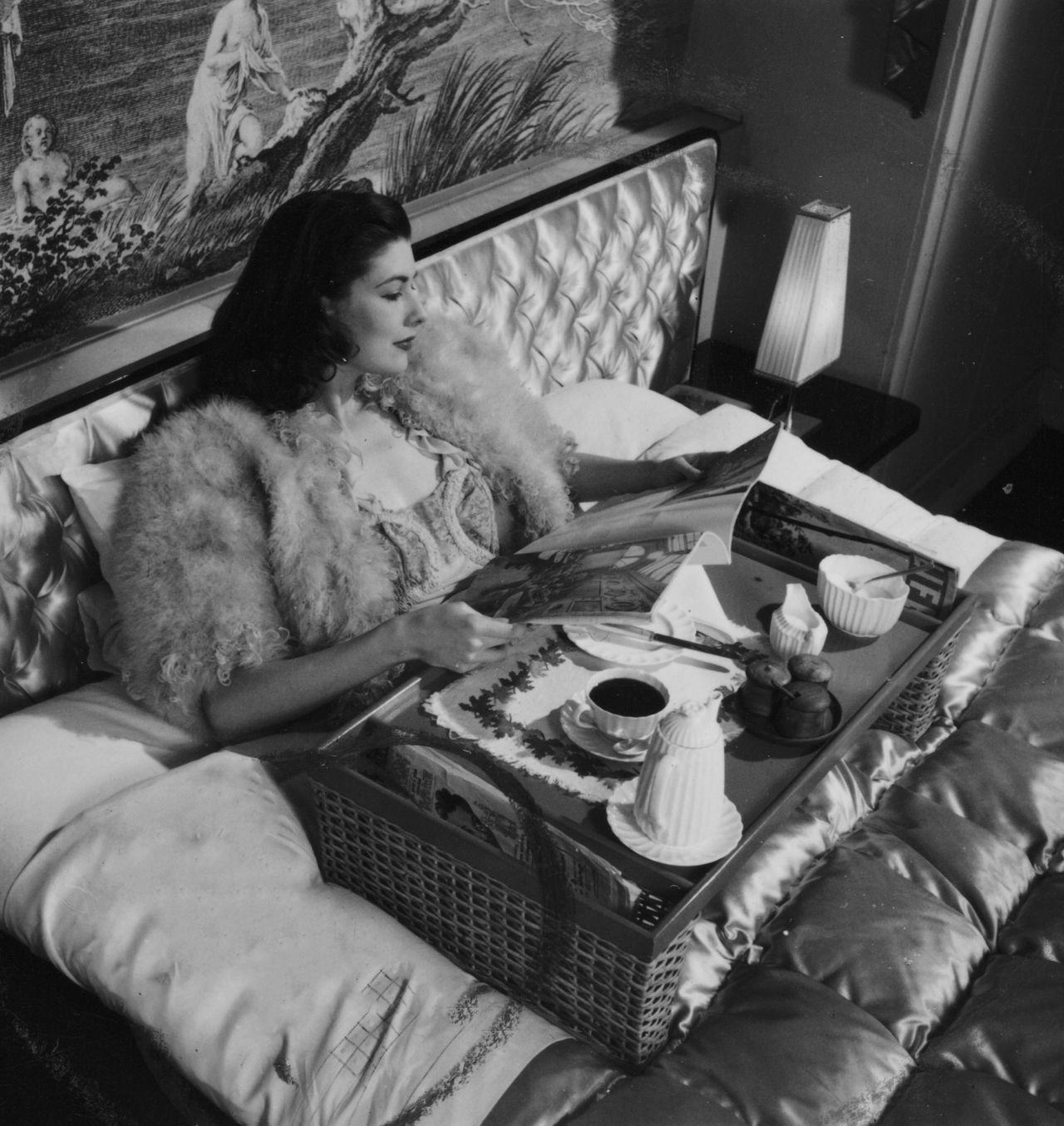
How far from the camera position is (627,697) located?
153cm

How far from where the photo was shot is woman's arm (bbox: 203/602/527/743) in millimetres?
1571

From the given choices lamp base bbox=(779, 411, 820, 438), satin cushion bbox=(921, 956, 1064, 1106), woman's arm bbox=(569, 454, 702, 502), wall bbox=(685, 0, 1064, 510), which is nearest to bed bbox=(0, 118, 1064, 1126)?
satin cushion bbox=(921, 956, 1064, 1106)

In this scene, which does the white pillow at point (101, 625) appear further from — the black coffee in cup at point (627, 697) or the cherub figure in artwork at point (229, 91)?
the black coffee in cup at point (627, 697)

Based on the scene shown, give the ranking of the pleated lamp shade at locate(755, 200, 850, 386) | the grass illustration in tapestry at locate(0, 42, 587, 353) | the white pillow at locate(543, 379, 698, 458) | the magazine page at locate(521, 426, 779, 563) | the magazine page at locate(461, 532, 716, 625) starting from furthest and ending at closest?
the pleated lamp shade at locate(755, 200, 850, 386), the white pillow at locate(543, 379, 698, 458), the grass illustration in tapestry at locate(0, 42, 587, 353), the magazine page at locate(521, 426, 779, 563), the magazine page at locate(461, 532, 716, 625)

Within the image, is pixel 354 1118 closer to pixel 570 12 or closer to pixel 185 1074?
pixel 185 1074

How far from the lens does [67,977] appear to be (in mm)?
1548

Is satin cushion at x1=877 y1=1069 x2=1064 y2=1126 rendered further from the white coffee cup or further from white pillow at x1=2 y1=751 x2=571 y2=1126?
the white coffee cup

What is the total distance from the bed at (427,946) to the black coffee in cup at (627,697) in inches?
10.3

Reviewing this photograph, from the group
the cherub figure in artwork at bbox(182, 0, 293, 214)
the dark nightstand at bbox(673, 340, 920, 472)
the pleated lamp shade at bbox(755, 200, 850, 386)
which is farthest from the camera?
the dark nightstand at bbox(673, 340, 920, 472)

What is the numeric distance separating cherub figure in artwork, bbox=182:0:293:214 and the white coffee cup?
1.02 metres

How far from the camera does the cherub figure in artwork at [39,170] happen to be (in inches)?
65.3

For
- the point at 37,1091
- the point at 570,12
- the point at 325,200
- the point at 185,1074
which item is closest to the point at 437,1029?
the point at 185,1074

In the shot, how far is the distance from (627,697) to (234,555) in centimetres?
57

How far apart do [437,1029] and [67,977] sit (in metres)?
0.52
